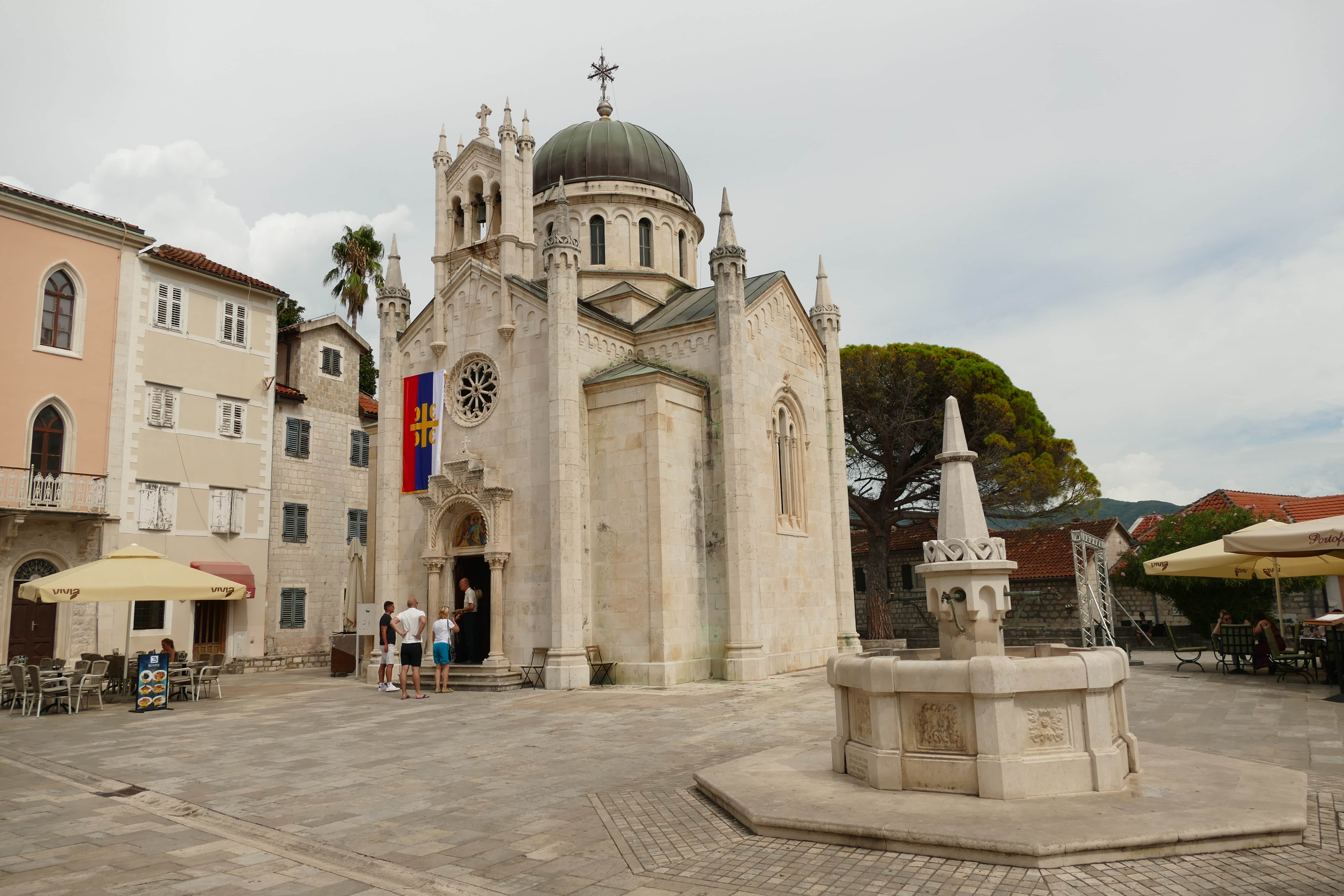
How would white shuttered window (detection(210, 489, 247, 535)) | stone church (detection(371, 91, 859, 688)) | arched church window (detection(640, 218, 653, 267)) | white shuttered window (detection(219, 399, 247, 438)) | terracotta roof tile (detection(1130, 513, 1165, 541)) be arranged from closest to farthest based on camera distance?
stone church (detection(371, 91, 859, 688)) < white shuttered window (detection(210, 489, 247, 535)) < white shuttered window (detection(219, 399, 247, 438)) < arched church window (detection(640, 218, 653, 267)) < terracotta roof tile (detection(1130, 513, 1165, 541))

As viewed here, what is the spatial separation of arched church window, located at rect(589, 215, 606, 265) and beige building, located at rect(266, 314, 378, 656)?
1022cm

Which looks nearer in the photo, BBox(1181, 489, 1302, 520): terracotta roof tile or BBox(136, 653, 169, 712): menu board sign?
BBox(136, 653, 169, 712): menu board sign

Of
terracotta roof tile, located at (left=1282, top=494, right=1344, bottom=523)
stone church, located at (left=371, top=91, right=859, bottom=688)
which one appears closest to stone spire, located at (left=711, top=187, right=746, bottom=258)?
stone church, located at (left=371, top=91, right=859, bottom=688)

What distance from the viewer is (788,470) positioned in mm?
23922

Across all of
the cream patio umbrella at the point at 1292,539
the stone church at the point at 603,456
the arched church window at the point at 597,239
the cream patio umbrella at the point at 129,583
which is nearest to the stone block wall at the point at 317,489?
the stone church at the point at 603,456

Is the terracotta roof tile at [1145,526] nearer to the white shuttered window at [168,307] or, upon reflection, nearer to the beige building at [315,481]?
the beige building at [315,481]

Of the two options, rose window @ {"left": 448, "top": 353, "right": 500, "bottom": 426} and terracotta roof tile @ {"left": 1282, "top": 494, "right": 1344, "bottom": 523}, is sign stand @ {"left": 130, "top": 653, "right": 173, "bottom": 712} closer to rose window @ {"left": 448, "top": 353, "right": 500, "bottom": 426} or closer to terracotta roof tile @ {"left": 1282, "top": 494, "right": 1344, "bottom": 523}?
rose window @ {"left": 448, "top": 353, "right": 500, "bottom": 426}

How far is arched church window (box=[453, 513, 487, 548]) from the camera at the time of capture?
21.7m

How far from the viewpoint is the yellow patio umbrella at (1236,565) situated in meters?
17.5

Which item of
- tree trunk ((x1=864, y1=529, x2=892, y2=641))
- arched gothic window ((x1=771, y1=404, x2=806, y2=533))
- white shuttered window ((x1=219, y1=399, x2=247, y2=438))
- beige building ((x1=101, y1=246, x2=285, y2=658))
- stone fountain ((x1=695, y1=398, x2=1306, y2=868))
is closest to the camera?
stone fountain ((x1=695, y1=398, x2=1306, y2=868))

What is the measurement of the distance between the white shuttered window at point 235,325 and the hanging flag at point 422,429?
7.89 meters

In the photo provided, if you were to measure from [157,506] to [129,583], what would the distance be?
33.5 ft

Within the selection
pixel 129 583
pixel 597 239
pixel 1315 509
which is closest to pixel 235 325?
pixel 597 239

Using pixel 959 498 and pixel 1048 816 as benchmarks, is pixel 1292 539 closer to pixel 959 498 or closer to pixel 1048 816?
pixel 959 498
